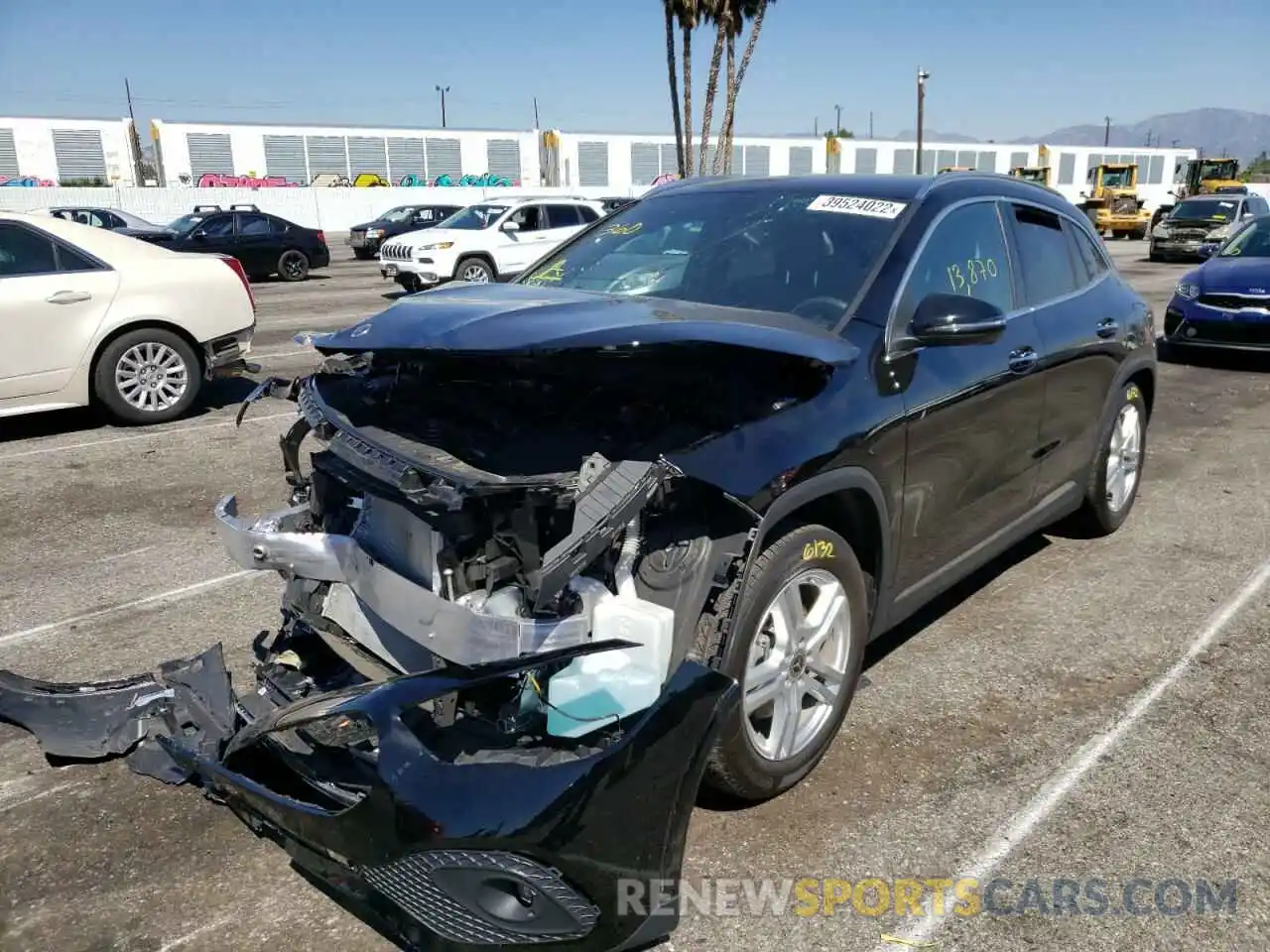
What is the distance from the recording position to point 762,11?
34.5m

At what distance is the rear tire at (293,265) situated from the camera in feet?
75.5

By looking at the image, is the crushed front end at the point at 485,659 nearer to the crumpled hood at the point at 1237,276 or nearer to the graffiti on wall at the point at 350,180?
the crumpled hood at the point at 1237,276

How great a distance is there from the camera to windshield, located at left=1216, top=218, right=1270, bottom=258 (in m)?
11.5

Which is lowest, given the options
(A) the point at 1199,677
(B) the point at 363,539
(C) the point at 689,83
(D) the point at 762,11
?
(A) the point at 1199,677

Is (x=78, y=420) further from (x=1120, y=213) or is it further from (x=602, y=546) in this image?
(x=1120, y=213)

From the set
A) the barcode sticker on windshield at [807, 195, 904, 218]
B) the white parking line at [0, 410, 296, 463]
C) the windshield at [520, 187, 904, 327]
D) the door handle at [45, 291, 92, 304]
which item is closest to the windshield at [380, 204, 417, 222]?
the white parking line at [0, 410, 296, 463]

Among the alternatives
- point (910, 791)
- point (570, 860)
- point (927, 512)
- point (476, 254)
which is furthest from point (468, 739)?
point (476, 254)

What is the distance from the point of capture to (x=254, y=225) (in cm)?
2298

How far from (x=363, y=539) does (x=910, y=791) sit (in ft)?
6.04

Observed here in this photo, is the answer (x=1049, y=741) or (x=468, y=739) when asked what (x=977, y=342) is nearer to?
(x=1049, y=741)

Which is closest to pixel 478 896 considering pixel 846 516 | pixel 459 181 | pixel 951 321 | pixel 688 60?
pixel 846 516

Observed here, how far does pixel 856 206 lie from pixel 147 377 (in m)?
6.50

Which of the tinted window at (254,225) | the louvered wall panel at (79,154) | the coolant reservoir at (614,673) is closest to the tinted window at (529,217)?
the tinted window at (254,225)

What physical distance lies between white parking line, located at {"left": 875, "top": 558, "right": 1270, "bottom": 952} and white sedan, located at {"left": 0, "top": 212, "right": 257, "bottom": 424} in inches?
285
